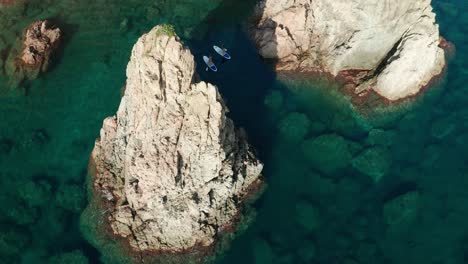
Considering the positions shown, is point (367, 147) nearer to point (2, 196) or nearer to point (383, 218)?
point (383, 218)

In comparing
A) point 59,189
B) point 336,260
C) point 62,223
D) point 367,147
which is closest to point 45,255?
point 62,223

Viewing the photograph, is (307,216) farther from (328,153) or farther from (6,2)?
(6,2)

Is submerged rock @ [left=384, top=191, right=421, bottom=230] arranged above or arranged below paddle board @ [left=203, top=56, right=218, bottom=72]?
below

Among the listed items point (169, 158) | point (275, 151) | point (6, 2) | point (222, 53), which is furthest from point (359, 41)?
point (6, 2)

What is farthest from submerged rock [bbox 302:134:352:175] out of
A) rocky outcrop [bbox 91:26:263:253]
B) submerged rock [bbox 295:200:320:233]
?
rocky outcrop [bbox 91:26:263:253]

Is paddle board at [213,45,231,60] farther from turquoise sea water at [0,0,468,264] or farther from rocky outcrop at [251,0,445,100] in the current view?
rocky outcrop at [251,0,445,100]
